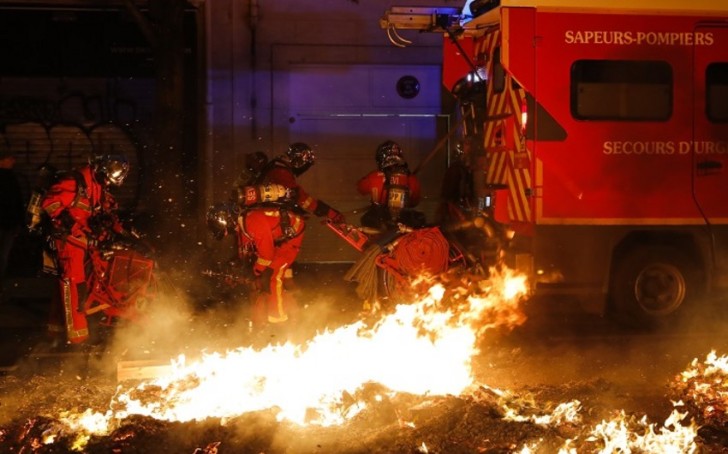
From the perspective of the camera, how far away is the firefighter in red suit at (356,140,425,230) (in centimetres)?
874

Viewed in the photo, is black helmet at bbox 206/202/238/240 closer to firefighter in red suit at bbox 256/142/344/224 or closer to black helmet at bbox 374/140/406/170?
firefighter in red suit at bbox 256/142/344/224

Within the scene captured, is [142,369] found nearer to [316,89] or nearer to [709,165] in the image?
[709,165]

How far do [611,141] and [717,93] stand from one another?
4.12 feet

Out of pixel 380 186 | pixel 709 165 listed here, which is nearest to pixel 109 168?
pixel 380 186

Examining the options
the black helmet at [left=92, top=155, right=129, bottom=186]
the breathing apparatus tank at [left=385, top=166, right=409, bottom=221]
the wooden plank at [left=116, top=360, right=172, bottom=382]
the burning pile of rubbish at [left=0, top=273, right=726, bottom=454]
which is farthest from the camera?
the breathing apparatus tank at [left=385, top=166, right=409, bottom=221]

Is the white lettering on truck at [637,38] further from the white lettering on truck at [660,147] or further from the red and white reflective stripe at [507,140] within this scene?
the white lettering on truck at [660,147]

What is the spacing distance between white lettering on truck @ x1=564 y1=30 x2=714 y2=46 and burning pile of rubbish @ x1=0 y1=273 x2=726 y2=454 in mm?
2999

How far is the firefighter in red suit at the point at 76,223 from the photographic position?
779cm

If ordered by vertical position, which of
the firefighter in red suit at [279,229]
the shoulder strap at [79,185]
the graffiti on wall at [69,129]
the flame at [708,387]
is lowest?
the flame at [708,387]

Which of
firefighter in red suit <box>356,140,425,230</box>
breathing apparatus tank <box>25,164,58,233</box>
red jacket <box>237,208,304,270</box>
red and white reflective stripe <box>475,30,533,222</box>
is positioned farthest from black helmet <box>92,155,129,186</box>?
red and white reflective stripe <box>475,30,533,222</box>

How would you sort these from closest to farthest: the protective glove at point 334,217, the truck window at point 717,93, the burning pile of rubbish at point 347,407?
the burning pile of rubbish at point 347,407 → the truck window at point 717,93 → the protective glove at point 334,217

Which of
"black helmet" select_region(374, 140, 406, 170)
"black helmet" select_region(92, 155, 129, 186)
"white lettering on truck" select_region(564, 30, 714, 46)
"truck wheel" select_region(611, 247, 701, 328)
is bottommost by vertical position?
"truck wheel" select_region(611, 247, 701, 328)

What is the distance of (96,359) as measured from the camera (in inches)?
300

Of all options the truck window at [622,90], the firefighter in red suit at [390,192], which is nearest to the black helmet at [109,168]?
the firefighter in red suit at [390,192]
